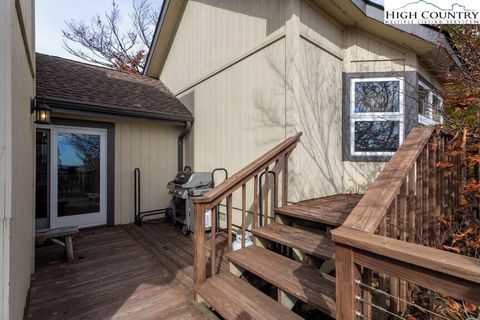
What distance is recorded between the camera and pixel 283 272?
2.27 meters

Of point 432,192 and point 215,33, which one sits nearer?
point 432,192

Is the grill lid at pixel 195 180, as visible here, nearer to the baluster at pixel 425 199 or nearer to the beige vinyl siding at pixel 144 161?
the beige vinyl siding at pixel 144 161

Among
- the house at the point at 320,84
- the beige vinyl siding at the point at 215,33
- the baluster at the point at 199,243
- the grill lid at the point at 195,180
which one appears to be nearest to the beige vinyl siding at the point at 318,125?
the house at the point at 320,84

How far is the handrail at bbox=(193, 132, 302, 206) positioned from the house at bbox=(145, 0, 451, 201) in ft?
1.04

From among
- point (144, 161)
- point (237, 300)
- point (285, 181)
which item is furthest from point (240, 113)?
point (237, 300)

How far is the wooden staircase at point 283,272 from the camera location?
1.99 meters

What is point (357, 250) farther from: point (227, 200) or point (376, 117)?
point (376, 117)

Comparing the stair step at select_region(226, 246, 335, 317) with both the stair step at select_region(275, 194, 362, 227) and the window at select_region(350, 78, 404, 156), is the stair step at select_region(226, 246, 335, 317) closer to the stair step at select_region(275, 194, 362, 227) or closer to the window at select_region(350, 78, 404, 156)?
the stair step at select_region(275, 194, 362, 227)

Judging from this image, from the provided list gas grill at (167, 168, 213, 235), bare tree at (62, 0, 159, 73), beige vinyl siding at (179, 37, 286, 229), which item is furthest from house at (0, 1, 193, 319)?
bare tree at (62, 0, 159, 73)

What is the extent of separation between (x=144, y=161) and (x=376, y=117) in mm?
4841

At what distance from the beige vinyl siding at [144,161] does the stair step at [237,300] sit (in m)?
3.76

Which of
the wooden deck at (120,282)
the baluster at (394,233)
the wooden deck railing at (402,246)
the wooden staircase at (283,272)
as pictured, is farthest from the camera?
the wooden deck at (120,282)

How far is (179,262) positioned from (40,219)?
310 centimetres

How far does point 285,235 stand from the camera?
8.83 ft
